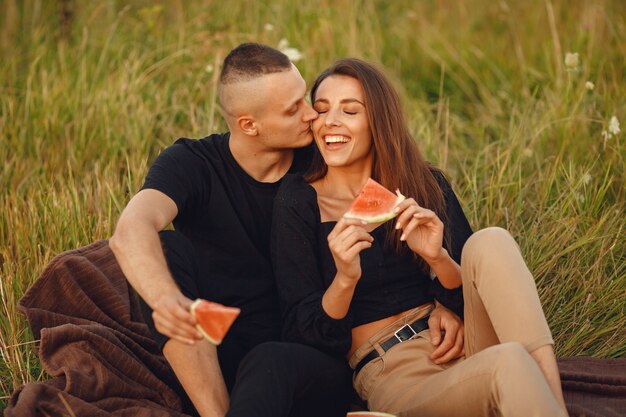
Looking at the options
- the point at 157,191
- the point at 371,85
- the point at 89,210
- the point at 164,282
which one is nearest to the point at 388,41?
the point at 89,210

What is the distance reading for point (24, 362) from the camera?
4.71m

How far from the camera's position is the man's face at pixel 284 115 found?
14.6ft

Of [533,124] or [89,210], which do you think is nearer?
[89,210]

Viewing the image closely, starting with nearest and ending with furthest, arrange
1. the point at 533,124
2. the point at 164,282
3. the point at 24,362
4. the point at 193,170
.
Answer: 1. the point at 164,282
2. the point at 193,170
3. the point at 24,362
4. the point at 533,124

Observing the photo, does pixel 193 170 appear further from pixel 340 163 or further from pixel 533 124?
pixel 533 124

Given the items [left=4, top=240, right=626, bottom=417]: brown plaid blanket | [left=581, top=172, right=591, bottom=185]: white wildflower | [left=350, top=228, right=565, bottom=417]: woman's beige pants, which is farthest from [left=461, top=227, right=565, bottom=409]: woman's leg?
[left=581, top=172, right=591, bottom=185]: white wildflower

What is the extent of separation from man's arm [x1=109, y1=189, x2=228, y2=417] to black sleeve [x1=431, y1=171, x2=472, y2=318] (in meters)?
1.08

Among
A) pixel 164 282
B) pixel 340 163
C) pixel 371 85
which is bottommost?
pixel 164 282

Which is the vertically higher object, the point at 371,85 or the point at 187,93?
the point at 371,85

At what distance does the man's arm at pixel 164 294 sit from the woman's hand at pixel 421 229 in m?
0.98

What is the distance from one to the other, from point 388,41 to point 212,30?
170 centimetres

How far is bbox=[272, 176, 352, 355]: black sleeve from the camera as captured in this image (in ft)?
13.0

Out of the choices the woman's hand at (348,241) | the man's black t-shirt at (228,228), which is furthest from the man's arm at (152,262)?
the woman's hand at (348,241)

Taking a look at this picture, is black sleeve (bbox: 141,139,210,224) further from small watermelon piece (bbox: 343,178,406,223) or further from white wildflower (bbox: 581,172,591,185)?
white wildflower (bbox: 581,172,591,185)
